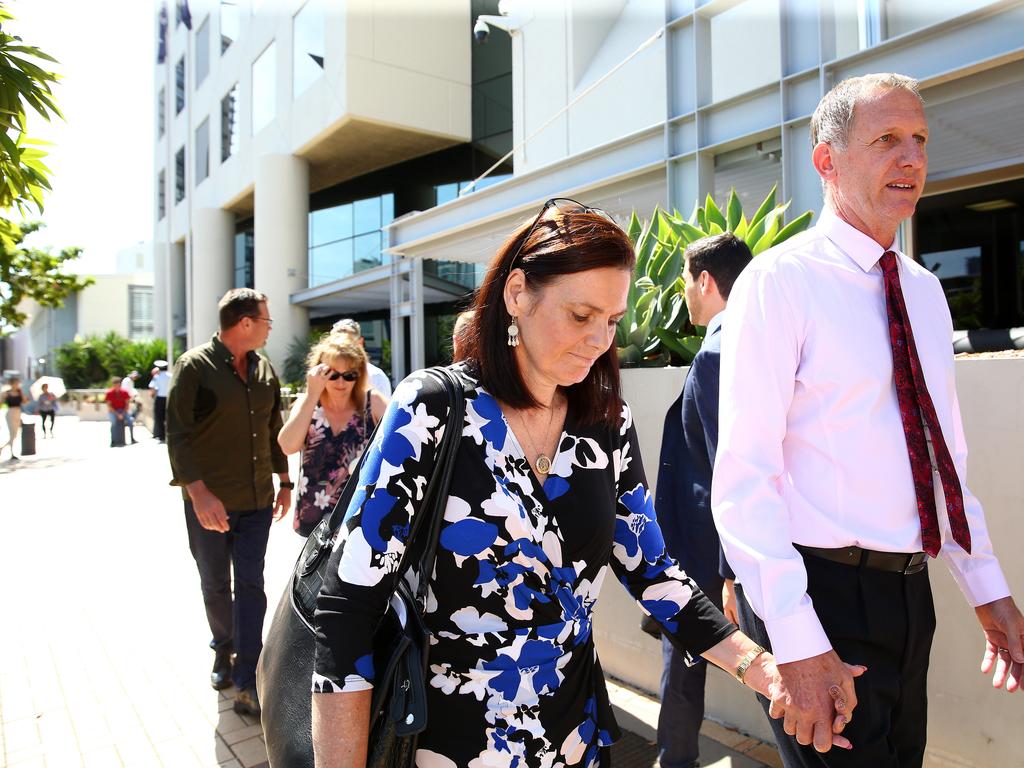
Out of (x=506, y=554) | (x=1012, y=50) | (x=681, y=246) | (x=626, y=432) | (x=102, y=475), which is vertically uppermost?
(x=1012, y=50)

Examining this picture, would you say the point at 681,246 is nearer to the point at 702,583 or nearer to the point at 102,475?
the point at 702,583

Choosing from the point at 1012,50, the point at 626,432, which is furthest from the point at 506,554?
the point at 1012,50

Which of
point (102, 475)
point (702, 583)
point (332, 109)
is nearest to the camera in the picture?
point (702, 583)

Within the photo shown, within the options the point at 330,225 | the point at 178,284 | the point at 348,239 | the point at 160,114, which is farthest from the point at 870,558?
the point at 160,114

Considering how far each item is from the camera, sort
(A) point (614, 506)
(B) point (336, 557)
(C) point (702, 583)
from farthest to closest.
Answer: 1. (C) point (702, 583)
2. (A) point (614, 506)
3. (B) point (336, 557)

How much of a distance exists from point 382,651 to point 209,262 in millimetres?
31567

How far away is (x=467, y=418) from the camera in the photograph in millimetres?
1527

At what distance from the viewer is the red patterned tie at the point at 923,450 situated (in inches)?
65.9

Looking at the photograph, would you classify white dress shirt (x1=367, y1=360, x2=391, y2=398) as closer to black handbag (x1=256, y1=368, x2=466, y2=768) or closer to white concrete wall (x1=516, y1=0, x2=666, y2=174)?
black handbag (x1=256, y1=368, x2=466, y2=768)

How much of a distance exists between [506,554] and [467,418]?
292mm

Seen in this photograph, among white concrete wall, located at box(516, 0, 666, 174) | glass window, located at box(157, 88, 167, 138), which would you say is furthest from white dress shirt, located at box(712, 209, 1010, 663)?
glass window, located at box(157, 88, 167, 138)

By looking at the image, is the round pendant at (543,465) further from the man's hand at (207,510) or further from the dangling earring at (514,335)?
the man's hand at (207,510)

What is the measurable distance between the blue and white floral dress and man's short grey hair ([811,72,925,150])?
1.07 metres

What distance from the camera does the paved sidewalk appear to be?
3.42 m
